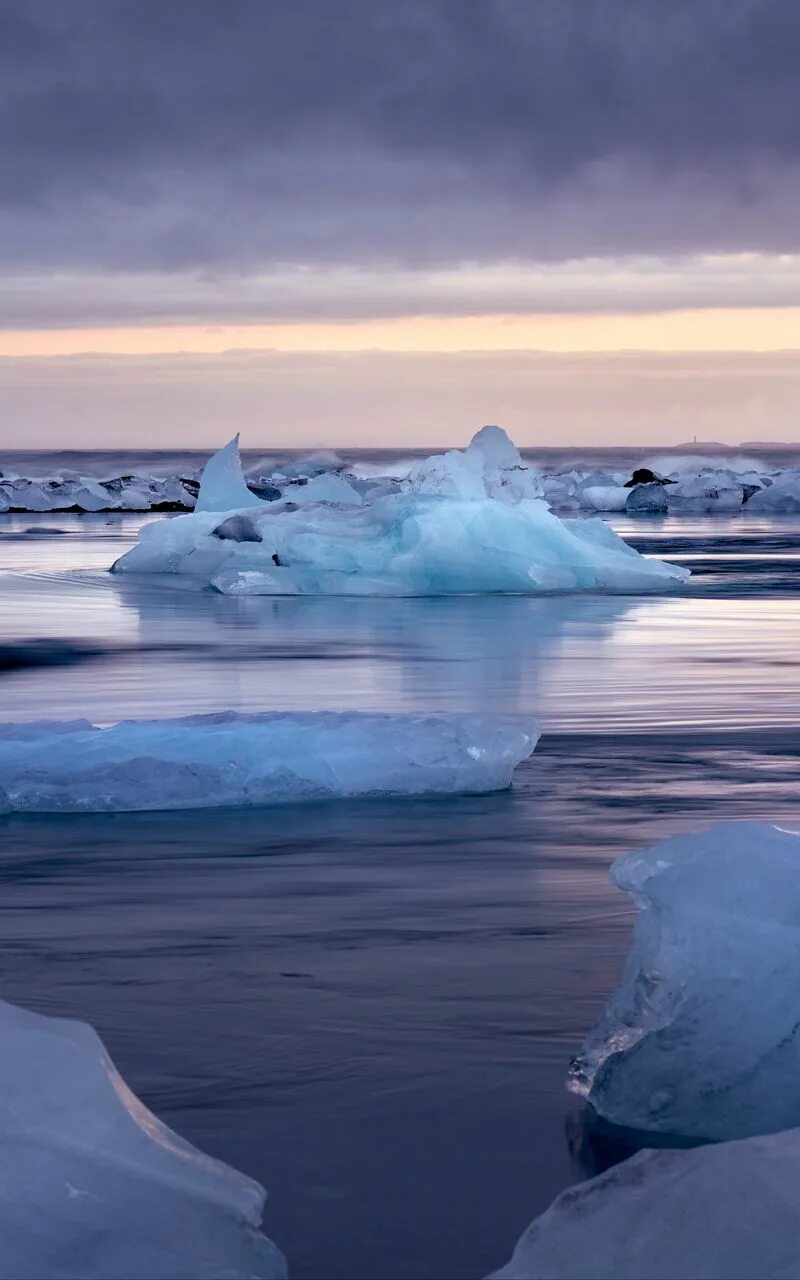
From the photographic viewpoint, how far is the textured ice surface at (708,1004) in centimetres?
276

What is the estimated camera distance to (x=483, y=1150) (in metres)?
2.69

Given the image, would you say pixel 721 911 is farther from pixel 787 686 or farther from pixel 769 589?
pixel 769 589

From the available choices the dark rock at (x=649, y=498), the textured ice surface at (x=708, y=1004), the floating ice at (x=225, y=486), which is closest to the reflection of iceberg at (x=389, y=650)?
the textured ice surface at (x=708, y=1004)

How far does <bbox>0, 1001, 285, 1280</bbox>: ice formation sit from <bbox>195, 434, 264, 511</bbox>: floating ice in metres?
20.2

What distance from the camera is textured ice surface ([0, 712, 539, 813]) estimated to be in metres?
5.47

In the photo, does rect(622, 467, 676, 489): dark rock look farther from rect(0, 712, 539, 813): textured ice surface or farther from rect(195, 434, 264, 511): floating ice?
rect(0, 712, 539, 813): textured ice surface

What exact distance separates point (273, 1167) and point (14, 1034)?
1.33ft

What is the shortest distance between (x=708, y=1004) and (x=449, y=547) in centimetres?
1448

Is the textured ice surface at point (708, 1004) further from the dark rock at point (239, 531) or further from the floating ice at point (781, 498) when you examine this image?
the floating ice at point (781, 498)

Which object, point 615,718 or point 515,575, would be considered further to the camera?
point 515,575

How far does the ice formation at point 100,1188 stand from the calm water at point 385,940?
4.6 inches

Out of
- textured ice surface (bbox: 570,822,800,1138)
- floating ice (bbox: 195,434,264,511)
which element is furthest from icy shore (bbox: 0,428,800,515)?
textured ice surface (bbox: 570,822,800,1138)

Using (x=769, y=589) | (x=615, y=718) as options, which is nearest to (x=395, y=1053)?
(x=615, y=718)

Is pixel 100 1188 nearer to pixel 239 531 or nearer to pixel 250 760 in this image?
pixel 250 760
